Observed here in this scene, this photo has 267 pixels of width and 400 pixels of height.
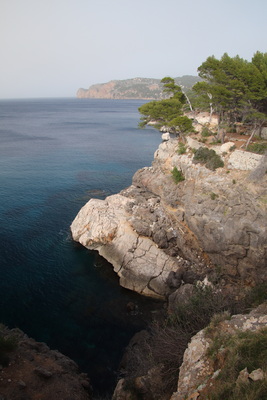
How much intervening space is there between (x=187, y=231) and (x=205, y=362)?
17.7m

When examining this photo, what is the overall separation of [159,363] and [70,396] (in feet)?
17.0

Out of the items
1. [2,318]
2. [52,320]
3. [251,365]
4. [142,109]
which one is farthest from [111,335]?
[142,109]

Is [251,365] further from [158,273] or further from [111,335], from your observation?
[158,273]

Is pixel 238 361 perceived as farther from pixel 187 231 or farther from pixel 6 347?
pixel 187 231

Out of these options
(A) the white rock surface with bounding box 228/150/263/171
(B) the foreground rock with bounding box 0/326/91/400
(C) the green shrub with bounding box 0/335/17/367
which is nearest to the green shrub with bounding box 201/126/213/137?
(A) the white rock surface with bounding box 228/150/263/171

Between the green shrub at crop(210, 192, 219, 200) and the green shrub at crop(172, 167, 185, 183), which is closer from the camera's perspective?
the green shrub at crop(210, 192, 219, 200)

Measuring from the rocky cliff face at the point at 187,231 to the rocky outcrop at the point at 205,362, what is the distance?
10844mm

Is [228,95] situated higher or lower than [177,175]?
higher

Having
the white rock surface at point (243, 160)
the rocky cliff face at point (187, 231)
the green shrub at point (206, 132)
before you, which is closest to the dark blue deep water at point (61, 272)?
the rocky cliff face at point (187, 231)

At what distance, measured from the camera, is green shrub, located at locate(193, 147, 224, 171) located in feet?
87.3

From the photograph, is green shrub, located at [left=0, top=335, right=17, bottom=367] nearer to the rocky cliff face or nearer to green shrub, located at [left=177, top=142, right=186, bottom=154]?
the rocky cliff face

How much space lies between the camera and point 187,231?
89.4ft

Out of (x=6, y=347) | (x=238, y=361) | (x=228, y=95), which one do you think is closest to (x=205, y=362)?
(x=238, y=361)

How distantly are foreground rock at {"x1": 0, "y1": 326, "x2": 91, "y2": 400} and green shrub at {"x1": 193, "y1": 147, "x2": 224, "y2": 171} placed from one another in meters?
20.5
